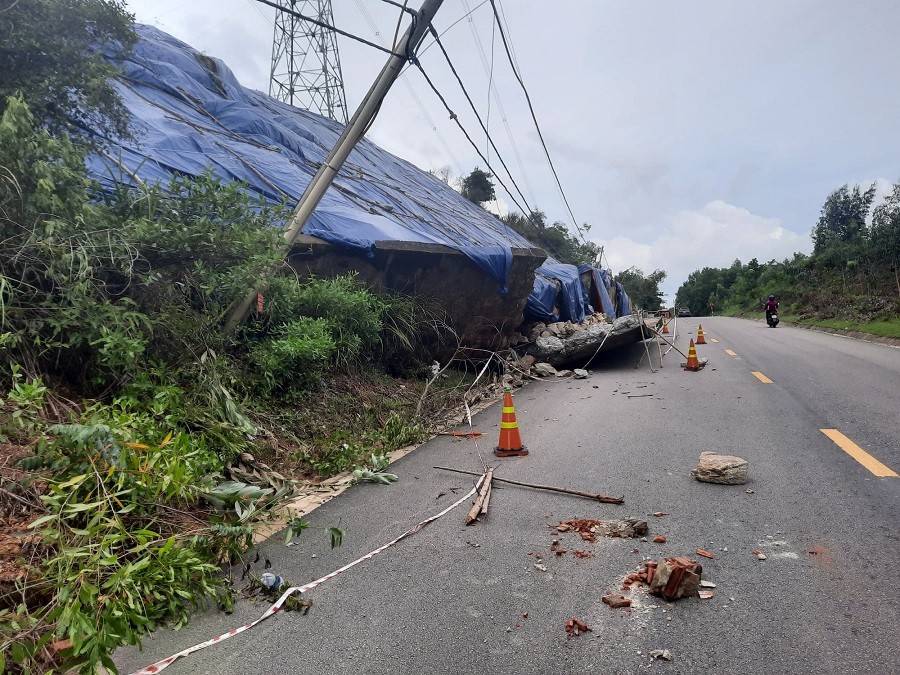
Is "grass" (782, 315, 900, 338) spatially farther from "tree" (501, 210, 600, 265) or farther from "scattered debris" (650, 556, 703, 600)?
"scattered debris" (650, 556, 703, 600)

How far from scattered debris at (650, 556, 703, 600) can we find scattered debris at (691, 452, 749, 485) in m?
1.91

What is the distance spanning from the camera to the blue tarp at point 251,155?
9.73 m

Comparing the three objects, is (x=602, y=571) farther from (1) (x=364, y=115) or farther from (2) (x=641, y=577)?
(1) (x=364, y=115)

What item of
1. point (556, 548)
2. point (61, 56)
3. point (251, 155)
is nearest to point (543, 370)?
point (251, 155)

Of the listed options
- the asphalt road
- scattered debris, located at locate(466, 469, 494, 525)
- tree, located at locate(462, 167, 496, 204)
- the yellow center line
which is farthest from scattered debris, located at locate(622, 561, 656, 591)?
tree, located at locate(462, 167, 496, 204)

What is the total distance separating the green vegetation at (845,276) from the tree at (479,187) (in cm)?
1757

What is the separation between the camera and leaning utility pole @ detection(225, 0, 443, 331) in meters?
7.59

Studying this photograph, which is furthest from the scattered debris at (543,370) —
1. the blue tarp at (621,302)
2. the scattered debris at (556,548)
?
the blue tarp at (621,302)

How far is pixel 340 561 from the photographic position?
151 inches

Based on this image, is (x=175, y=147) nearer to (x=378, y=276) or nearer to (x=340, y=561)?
(x=378, y=276)

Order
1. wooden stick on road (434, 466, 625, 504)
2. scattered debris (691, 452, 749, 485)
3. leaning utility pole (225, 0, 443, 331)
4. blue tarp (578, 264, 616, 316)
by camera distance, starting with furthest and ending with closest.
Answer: blue tarp (578, 264, 616, 316) → leaning utility pole (225, 0, 443, 331) → scattered debris (691, 452, 749, 485) → wooden stick on road (434, 466, 625, 504)

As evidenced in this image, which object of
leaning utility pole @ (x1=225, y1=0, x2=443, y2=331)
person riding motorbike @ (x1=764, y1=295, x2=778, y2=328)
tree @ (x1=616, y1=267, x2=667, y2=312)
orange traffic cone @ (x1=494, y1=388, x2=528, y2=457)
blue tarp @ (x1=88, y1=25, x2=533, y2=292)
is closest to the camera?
orange traffic cone @ (x1=494, y1=388, x2=528, y2=457)

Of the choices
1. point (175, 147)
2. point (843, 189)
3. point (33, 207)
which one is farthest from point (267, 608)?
point (843, 189)

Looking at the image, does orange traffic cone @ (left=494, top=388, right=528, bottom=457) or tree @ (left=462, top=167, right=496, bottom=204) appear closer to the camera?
orange traffic cone @ (left=494, top=388, right=528, bottom=457)
